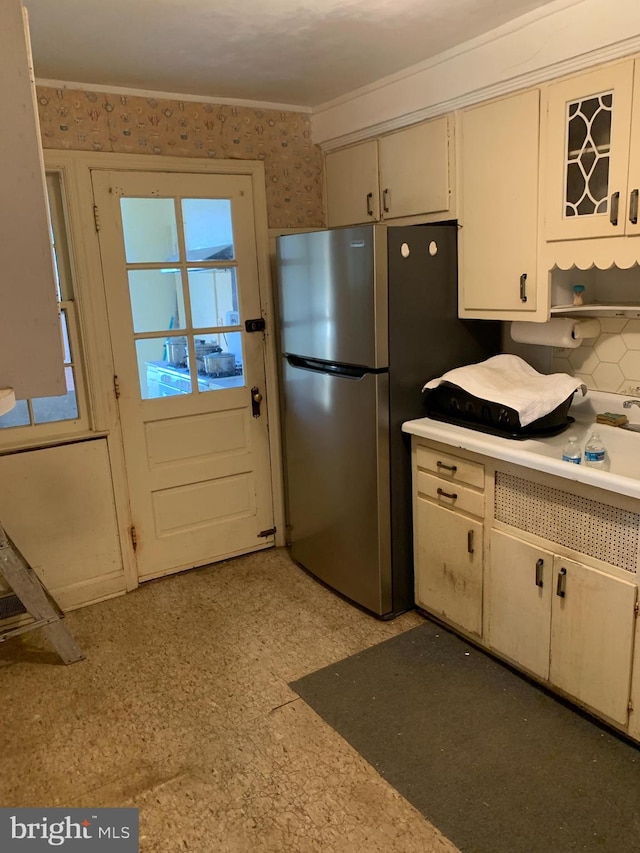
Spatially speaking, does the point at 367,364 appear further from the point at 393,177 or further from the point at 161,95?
the point at 161,95

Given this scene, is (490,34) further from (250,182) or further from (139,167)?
(139,167)

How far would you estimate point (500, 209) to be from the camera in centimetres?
247

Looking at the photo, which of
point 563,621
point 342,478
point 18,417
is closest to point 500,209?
point 342,478

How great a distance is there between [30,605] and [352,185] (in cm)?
236

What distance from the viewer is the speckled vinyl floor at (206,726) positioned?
179 cm

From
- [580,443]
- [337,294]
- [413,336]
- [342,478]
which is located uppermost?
[337,294]

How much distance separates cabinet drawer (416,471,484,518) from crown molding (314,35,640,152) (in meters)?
1.46

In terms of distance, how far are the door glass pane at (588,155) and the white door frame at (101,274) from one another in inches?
60.6

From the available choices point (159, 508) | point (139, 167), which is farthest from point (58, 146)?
point (159, 508)

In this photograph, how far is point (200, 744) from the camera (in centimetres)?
212

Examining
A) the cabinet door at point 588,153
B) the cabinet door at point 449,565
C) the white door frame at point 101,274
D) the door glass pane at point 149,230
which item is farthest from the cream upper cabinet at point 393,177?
the cabinet door at point 449,565

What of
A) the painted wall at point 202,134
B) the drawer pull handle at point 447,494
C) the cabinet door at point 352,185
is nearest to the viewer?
the drawer pull handle at point 447,494

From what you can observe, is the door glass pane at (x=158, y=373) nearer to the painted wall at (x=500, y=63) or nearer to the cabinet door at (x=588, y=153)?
the painted wall at (x=500, y=63)

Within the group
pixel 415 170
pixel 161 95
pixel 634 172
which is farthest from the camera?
pixel 161 95
